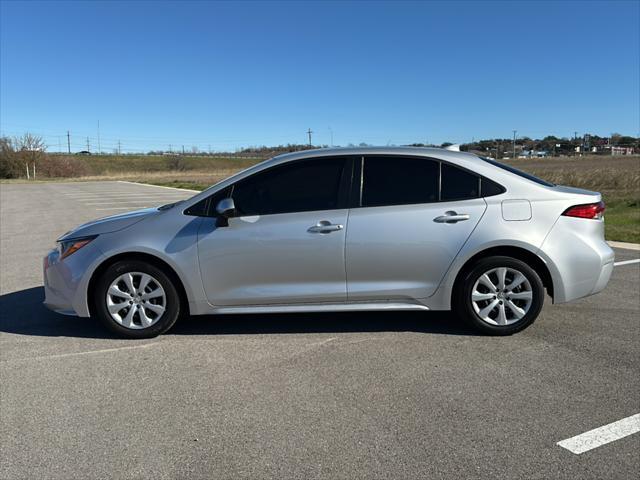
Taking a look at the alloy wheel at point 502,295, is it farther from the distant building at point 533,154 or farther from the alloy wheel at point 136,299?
the distant building at point 533,154

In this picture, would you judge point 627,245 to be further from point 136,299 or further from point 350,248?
point 136,299

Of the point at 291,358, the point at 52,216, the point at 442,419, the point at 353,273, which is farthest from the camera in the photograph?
the point at 52,216

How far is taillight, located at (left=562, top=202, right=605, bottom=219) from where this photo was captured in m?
4.65

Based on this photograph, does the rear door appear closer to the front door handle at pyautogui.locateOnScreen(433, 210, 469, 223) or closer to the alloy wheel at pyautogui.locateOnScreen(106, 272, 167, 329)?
the front door handle at pyautogui.locateOnScreen(433, 210, 469, 223)

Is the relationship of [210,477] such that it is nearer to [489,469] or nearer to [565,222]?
[489,469]

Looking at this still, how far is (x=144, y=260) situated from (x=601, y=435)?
3691 millimetres

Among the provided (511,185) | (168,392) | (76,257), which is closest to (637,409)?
(511,185)

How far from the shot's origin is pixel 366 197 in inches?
184

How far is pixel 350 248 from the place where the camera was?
4570mm

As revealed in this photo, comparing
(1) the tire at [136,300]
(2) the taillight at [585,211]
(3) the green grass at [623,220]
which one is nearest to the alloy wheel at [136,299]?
(1) the tire at [136,300]

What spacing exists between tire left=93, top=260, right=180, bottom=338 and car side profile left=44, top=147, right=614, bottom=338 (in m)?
0.01

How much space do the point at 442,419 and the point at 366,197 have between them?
207cm

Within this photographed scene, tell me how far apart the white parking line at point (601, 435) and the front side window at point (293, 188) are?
2534 millimetres

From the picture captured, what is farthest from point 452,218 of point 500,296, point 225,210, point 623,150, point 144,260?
point 623,150
